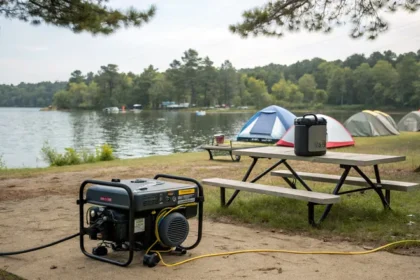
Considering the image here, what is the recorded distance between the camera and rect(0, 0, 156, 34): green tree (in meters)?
9.26

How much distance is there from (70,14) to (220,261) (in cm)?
678

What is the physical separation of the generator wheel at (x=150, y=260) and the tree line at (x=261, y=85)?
2837 inches

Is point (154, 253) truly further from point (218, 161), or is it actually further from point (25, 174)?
point (218, 161)

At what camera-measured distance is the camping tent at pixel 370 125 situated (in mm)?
22750

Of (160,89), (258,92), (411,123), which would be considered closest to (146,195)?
(411,123)

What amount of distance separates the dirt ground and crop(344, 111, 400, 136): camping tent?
18500 mm

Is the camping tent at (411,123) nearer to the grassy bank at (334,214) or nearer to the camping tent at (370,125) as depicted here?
the camping tent at (370,125)

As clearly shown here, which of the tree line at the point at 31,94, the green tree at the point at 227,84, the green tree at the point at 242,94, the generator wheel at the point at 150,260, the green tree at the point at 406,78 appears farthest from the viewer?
the tree line at the point at 31,94

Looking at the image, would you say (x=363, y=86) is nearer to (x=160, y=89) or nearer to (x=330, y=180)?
(x=160, y=89)

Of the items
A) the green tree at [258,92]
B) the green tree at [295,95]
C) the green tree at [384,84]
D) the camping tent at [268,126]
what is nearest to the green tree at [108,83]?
the green tree at [258,92]

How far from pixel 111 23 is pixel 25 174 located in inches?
155

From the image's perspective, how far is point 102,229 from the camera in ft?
13.4

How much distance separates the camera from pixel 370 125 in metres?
22.8

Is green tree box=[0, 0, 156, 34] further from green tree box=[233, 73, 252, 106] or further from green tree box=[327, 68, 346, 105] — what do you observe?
green tree box=[233, 73, 252, 106]
